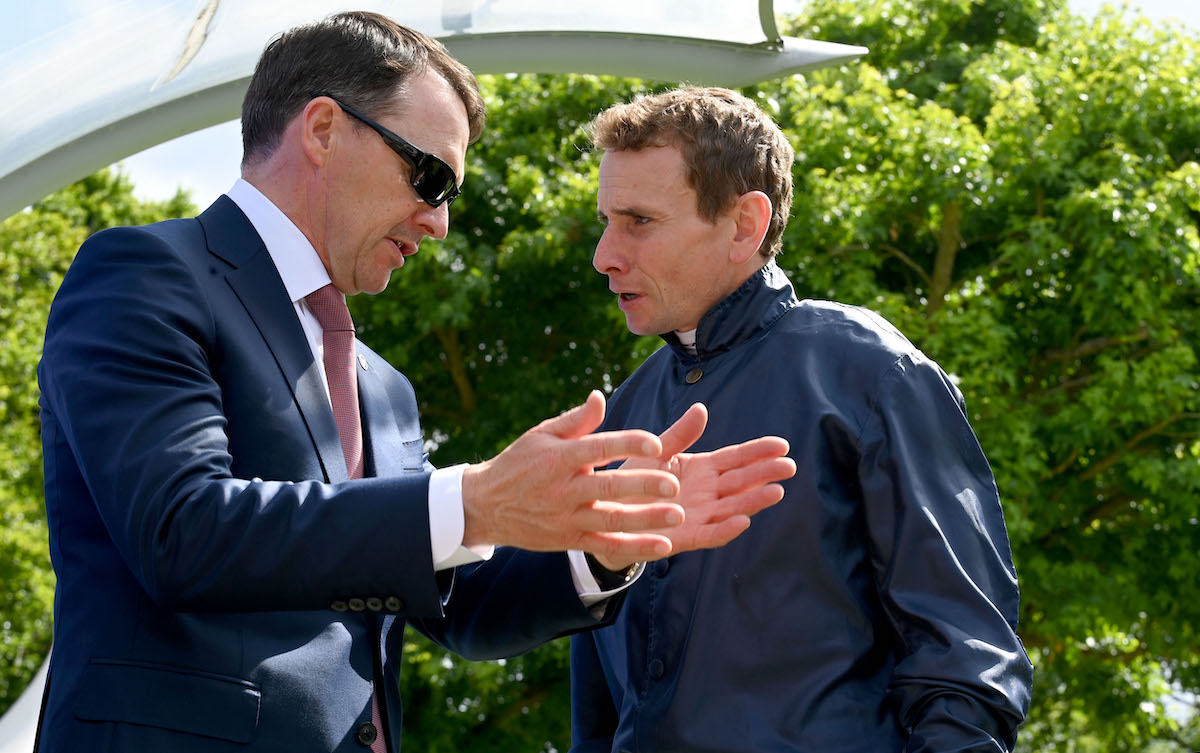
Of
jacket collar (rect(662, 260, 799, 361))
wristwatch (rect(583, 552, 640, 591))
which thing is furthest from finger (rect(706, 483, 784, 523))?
jacket collar (rect(662, 260, 799, 361))

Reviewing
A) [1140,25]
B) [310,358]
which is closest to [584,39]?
[310,358]

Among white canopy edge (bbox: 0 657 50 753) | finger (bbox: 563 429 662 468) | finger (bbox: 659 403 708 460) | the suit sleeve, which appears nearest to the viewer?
finger (bbox: 563 429 662 468)

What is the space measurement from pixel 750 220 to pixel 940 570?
0.92 m

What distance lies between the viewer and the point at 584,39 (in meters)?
5.25

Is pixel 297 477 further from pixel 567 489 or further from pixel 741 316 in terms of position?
pixel 741 316

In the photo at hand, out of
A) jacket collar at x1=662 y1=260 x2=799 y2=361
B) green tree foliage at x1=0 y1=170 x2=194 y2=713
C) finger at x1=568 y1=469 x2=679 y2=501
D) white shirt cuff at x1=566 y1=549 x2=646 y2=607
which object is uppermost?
finger at x1=568 y1=469 x2=679 y2=501

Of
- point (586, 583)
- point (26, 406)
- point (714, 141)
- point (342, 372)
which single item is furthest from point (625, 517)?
point (26, 406)

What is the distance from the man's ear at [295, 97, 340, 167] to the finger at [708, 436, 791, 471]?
1031 mm

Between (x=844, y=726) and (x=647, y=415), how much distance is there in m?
0.85

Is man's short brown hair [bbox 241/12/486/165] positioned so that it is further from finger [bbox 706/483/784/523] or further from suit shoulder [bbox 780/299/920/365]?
finger [bbox 706/483/784/523]

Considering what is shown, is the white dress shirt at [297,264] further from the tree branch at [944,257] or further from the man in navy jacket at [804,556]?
the tree branch at [944,257]

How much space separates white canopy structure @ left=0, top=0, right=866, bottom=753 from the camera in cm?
466

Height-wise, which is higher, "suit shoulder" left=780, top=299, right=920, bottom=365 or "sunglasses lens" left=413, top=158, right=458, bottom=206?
"sunglasses lens" left=413, top=158, right=458, bottom=206

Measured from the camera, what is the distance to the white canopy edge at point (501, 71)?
16.5 ft
